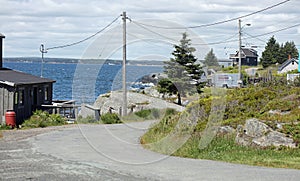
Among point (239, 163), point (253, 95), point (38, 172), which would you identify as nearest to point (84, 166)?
point (38, 172)

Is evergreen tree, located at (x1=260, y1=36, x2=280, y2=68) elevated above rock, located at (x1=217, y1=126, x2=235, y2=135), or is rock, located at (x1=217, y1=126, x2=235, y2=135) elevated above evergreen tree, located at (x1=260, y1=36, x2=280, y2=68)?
evergreen tree, located at (x1=260, y1=36, x2=280, y2=68)

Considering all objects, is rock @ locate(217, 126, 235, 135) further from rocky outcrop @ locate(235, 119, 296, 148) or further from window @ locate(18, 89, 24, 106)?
window @ locate(18, 89, 24, 106)

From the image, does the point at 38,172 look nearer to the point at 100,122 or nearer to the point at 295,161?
the point at 295,161

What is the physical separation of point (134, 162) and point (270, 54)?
271ft

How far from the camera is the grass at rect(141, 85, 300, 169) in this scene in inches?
634

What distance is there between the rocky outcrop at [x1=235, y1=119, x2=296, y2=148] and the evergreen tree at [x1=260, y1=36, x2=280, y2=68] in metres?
76.0

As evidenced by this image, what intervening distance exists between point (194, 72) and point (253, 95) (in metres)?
10.9

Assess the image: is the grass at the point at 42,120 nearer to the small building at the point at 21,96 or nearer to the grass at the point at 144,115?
the small building at the point at 21,96

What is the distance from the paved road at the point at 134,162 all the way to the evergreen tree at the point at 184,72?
480 inches

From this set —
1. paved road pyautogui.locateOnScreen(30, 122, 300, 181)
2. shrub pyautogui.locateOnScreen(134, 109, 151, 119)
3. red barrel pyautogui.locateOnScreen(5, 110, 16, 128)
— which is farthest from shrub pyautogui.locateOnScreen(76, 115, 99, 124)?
paved road pyautogui.locateOnScreen(30, 122, 300, 181)

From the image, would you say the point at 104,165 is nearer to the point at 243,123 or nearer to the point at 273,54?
the point at 243,123

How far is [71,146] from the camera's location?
62.0ft

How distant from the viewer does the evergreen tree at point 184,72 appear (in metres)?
33.5

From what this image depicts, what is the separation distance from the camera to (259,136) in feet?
58.3
